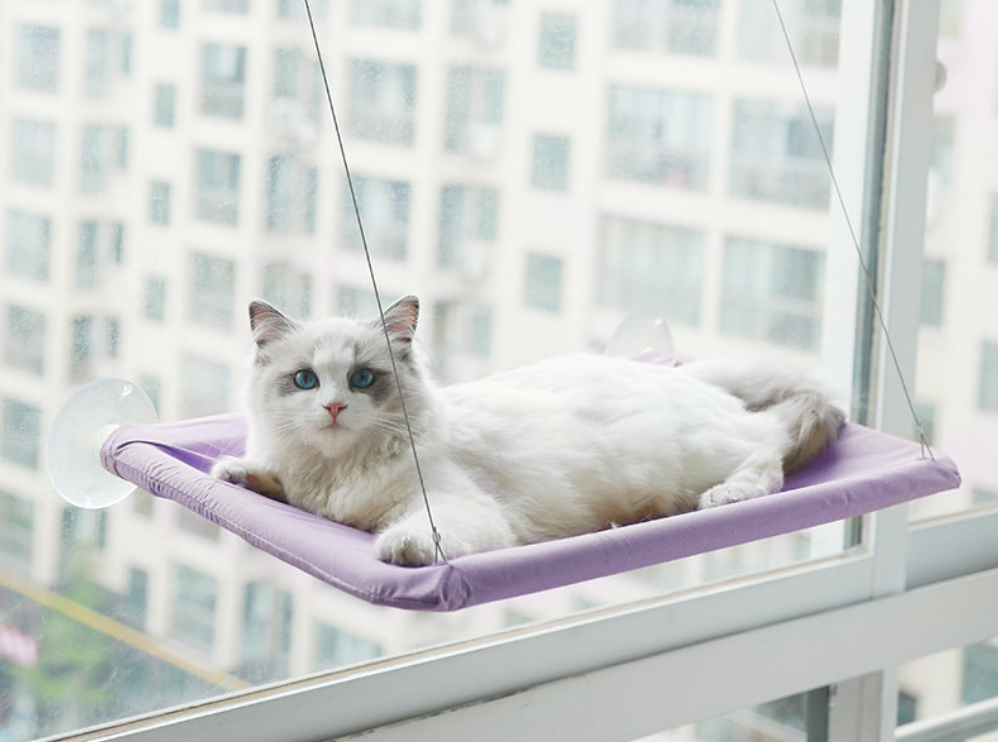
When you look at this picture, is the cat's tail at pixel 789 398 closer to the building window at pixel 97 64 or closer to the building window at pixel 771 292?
the building window at pixel 771 292

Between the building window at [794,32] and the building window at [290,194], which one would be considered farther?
the building window at [794,32]

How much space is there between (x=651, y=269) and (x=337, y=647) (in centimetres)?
96

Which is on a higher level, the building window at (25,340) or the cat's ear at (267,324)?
the cat's ear at (267,324)

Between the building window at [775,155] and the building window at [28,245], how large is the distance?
1.33m

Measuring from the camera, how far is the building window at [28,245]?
5.09ft

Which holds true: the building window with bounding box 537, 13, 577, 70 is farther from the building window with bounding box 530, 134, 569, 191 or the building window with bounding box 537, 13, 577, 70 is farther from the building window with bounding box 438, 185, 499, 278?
the building window with bounding box 438, 185, 499, 278

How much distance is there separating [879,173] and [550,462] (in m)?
1.13

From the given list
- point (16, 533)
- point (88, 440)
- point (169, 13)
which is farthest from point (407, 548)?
point (169, 13)

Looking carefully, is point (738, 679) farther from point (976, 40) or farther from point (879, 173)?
point (976, 40)

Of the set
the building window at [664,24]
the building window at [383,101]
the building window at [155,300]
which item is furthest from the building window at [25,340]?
the building window at [664,24]

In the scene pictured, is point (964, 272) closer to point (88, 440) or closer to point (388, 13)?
point (388, 13)

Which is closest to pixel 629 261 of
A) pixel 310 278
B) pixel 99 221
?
pixel 310 278

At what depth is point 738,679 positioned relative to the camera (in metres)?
1.91

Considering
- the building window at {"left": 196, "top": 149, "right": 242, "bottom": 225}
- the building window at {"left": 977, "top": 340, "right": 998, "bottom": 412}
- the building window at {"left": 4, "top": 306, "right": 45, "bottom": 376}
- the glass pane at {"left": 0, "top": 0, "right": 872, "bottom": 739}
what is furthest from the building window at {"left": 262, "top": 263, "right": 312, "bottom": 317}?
the building window at {"left": 977, "top": 340, "right": 998, "bottom": 412}
